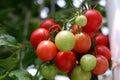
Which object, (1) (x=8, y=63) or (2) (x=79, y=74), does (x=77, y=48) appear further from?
(1) (x=8, y=63)

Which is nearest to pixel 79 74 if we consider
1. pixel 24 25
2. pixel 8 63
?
pixel 8 63

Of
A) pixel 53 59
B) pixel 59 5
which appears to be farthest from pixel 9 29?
pixel 53 59

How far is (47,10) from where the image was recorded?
1.57 m

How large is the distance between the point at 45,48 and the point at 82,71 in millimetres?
92

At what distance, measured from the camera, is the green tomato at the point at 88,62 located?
67 cm

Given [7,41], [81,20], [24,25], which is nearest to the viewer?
[81,20]

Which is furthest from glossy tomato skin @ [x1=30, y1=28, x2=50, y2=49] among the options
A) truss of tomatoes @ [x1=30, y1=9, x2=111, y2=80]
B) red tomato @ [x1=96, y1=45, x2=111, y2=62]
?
red tomato @ [x1=96, y1=45, x2=111, y2=62]

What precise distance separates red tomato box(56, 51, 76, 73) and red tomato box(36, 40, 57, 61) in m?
0.01

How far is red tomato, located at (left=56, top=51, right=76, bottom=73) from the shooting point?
2.28ft

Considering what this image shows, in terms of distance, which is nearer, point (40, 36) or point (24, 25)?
point (40, 36)

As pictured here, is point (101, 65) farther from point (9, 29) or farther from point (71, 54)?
point (9, 29)

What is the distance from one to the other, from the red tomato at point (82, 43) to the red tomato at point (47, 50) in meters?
0.05

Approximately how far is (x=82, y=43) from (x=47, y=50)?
0.24 ft

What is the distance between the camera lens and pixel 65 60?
0.70 m
